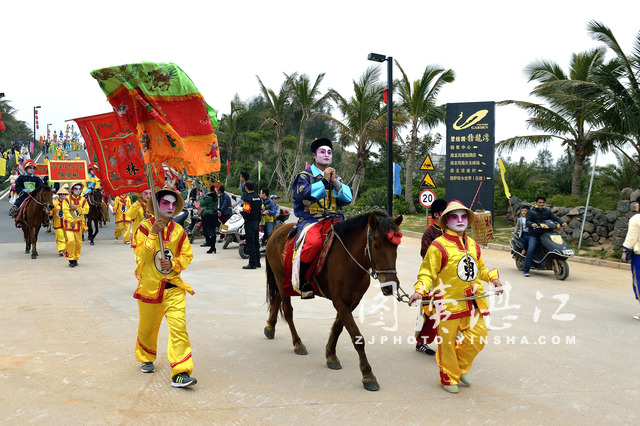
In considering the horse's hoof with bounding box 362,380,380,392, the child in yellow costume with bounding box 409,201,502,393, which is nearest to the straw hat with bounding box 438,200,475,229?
the child in yellow costume with bounding box 409,201,502,393

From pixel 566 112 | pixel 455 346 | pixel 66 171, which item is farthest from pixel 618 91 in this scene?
pixel 66 171

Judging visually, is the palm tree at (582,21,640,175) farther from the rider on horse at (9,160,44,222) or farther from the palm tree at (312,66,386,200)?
the rider on horse at (9,160,44,222)

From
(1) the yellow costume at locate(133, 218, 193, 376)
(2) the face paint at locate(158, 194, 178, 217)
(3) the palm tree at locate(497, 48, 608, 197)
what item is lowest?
(1) the yellow costume at locate(133, 218, 193, 376)

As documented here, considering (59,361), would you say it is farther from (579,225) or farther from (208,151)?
(579,225)

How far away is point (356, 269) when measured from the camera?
4840 millimetres

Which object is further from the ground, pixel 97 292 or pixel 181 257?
pixel 181 257

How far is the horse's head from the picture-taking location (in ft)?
14.2

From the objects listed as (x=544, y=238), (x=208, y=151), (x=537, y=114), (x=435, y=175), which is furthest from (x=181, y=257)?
(x=435, y=175)

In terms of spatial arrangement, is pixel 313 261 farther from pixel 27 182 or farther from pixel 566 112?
pixel 566 112

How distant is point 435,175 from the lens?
1382 inches

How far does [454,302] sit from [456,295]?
0.25ft

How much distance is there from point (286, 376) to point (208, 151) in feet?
7.52

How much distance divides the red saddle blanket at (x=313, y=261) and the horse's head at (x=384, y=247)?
691 mm

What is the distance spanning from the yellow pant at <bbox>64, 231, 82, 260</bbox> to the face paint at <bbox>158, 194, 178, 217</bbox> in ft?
25.9
